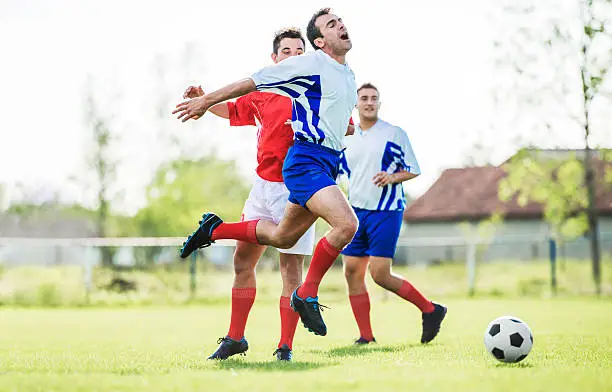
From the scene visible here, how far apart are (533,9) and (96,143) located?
75.2ft

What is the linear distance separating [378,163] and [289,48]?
2.40 metres

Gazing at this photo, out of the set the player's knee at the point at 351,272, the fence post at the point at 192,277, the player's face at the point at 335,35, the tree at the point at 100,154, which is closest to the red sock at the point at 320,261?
the player's face at the point at 335,35

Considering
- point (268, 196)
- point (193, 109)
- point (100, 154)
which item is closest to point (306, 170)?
point (268, 196)

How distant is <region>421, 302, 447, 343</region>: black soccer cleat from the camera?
857 cm

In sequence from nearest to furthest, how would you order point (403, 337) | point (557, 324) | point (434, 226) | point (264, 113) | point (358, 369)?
point (358, 369)
point (264, 113)
point (403, 337)
point (557, 324)
point (434, 226)

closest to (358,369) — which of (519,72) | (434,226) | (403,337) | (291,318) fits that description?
(291,318)

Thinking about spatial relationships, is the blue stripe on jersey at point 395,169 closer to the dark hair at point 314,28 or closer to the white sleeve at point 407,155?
the white sleeve at point 407,155

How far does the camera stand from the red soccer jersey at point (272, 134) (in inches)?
259

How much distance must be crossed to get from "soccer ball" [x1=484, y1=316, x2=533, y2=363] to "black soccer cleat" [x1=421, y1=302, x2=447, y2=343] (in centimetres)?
230

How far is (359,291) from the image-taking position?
8758 mm

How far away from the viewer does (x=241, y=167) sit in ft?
136

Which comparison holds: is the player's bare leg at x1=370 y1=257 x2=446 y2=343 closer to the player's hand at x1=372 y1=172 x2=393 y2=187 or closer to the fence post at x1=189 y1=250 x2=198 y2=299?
the player's hand at x1=372 y1=172 x2=393 y2=187

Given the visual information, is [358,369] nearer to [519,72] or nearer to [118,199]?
[519,72]

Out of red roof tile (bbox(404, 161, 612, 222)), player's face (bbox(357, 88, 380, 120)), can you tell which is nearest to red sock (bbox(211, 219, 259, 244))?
player's face (bbox(357, 88, 380, 120))
